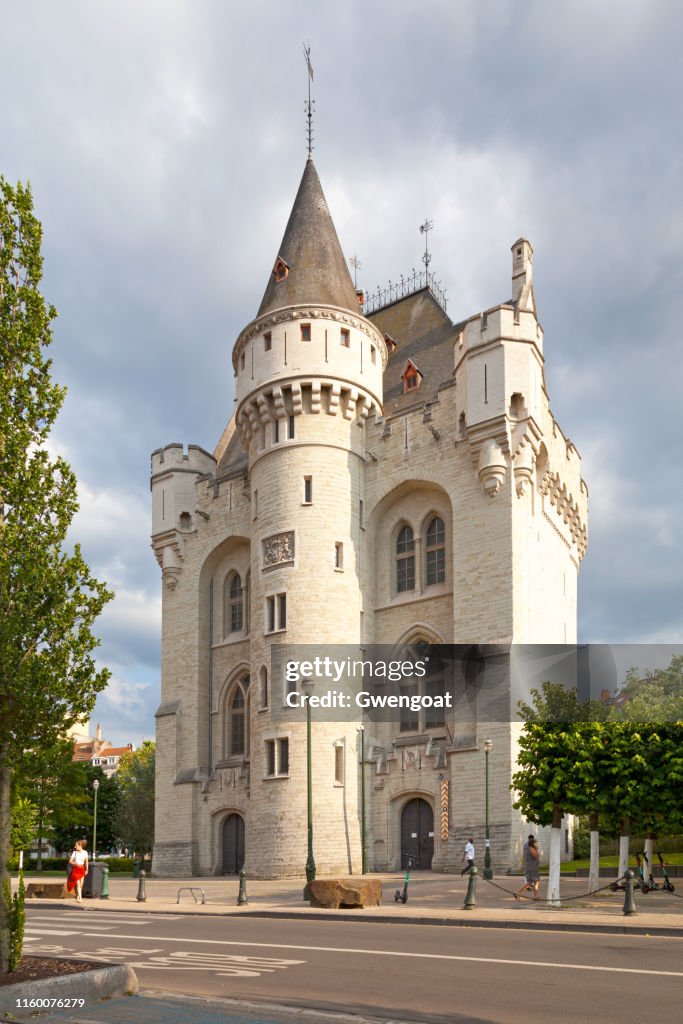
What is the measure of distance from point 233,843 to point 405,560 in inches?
497

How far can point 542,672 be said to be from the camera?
33344 mm

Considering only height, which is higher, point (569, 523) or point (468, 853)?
point (569, 523)

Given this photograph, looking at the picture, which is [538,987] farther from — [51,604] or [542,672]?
[542,672]

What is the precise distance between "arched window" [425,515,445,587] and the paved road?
1939 centimetres

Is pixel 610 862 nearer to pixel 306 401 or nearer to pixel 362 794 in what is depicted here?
pixel 362 794

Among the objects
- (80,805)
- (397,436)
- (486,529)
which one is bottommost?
(80,805)

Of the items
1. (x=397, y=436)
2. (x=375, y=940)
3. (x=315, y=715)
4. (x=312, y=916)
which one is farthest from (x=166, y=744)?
(x=375, y=940)

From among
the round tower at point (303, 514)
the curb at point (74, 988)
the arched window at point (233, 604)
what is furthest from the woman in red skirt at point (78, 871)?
the curb at point (74, 988)

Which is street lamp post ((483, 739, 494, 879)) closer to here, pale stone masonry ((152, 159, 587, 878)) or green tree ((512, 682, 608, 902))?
pale stone masonry ((152, 159, 587, 878))

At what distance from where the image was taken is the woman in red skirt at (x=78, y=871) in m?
24.9

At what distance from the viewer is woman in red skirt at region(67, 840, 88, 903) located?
24.9m

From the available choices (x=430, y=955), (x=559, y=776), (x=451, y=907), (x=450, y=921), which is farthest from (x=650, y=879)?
(x=430, y=955)

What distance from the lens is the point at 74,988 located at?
28.0ft

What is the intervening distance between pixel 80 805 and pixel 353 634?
4441cm
